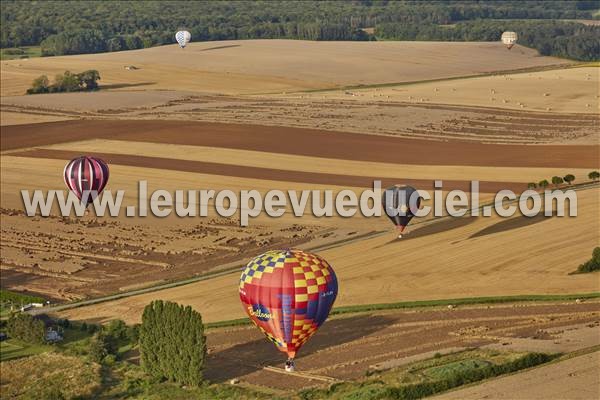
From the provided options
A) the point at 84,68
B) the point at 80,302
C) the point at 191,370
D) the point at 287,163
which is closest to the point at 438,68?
the point at 84,68

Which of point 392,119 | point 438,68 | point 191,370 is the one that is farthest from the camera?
point 438,68

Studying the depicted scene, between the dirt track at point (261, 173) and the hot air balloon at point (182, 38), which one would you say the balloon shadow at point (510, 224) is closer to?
the dirt track at point (261, 173)

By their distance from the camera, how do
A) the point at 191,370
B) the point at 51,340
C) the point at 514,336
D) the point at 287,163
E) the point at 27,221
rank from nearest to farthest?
the point at 191,370 → the point at 514,336 → the point at 51,340 → the point at 27,221 → the point at 287,163

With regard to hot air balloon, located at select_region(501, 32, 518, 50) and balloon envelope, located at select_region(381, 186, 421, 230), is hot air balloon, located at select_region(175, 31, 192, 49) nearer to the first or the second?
hot air balloon, located at select_region(501, 32, 518, 50)

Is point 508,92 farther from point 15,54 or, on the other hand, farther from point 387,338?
point 387,338

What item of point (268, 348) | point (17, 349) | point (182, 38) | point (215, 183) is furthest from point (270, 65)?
point (268, 348)

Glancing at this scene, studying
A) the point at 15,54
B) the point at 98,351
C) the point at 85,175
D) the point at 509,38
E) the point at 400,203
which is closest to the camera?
the point at 98,351

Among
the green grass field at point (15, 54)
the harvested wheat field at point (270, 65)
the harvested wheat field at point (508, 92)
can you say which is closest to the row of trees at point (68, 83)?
the harvested wheat field at point (270, 65)

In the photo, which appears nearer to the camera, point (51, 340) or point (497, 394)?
point (497, 394)

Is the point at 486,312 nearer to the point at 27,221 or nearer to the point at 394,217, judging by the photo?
the point at 394,217
